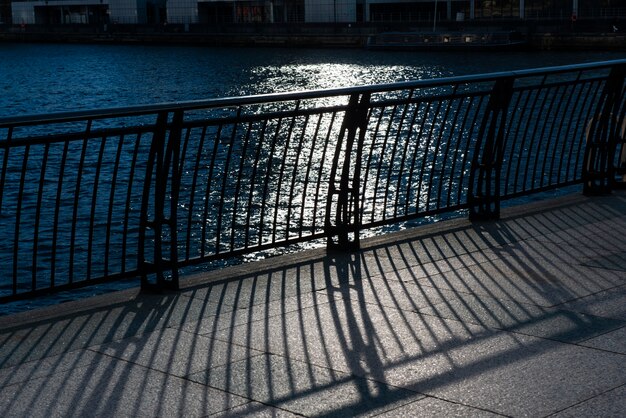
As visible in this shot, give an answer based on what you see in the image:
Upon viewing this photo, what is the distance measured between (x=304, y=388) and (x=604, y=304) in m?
2.11

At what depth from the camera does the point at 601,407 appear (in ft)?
14.6

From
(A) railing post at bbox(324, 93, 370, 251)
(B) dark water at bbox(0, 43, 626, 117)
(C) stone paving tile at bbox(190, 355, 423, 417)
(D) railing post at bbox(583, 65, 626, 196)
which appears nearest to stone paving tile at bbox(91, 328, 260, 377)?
(C) stone paving tile at bbox(190, 355, 423, 417)

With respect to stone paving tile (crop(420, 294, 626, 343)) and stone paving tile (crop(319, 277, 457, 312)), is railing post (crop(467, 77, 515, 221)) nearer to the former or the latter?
stone paving tile (crop(319, 277, 457, 312))

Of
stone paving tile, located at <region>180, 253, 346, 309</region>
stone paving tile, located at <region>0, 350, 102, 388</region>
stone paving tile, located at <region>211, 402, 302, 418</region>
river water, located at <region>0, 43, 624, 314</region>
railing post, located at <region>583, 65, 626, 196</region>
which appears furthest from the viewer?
river water, located at <region>0, 43, 624, 314</region>

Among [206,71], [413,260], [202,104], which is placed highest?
[202,104]

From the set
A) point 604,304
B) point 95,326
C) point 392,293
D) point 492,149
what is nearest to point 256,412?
point 95,326

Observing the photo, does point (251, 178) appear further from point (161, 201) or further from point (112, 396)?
point (112, 396)

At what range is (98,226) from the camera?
65.6ft

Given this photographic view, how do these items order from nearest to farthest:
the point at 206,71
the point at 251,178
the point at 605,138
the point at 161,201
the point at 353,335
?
the point at 353,335 → the point at 161,201 → the point at 251,178 → the point at 605,138 → the point at 206,71

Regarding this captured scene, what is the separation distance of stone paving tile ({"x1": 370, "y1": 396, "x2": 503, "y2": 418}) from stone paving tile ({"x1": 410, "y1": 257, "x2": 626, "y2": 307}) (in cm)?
174

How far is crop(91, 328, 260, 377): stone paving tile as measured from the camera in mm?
5191

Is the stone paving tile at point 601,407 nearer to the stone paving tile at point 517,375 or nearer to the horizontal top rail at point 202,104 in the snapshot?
the stone paving tile at point 517,375

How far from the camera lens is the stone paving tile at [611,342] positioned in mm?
5223

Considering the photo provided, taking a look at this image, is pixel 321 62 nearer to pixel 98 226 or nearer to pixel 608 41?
pixel 608 41
